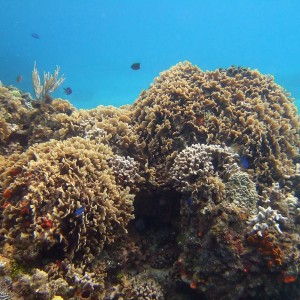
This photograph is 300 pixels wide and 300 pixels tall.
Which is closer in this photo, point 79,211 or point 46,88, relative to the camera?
point 79,211

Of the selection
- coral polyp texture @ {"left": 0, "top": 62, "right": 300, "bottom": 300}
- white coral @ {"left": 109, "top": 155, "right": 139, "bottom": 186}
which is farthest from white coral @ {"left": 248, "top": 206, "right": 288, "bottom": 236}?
white coral @ {"left": 109, "top": 155, "right": 139, "bottom": 186}

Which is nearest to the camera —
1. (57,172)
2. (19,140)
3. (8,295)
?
(8,295)

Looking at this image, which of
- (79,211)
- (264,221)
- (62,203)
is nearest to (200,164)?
(264,221)

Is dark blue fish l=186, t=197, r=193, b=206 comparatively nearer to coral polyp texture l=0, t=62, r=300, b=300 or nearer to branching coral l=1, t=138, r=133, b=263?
coral polyp texture l=0, t=62, r=300, b=300

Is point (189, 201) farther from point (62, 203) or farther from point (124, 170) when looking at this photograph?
point (62, 203)

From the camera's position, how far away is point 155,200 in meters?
5.21

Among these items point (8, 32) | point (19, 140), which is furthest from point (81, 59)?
point (19, 140)

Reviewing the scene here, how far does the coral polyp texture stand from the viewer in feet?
12.1

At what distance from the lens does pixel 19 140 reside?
605 cm

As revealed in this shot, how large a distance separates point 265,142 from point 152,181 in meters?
2.41

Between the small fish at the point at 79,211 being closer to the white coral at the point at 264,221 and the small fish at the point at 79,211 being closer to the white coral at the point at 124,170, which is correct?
the white coral at the point at 124,170

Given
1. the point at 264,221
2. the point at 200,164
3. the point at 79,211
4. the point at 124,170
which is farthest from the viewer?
the point at 124,170

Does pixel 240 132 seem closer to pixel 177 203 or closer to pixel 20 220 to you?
pixel 177 203

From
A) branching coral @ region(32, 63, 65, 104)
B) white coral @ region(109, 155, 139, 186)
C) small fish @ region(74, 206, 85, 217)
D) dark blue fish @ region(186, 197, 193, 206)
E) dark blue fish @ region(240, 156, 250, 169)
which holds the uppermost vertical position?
branching coral @ region(32, 63, 65, 104)
